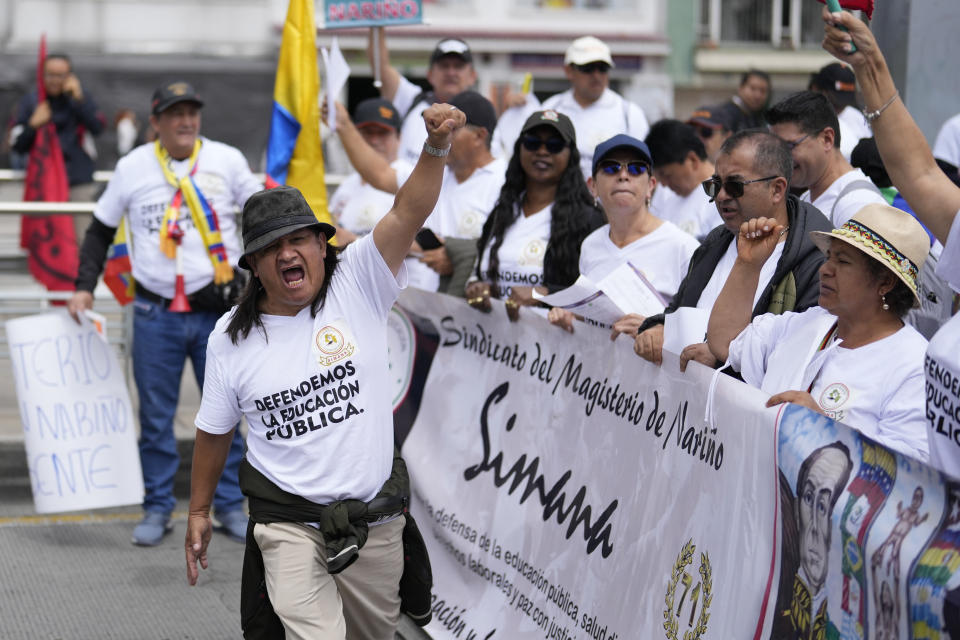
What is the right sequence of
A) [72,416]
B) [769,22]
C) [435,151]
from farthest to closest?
[769,22] < [72,416] < [435,151]

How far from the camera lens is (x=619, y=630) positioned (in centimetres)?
439

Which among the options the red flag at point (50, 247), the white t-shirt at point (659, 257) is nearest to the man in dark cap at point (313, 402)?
the white t-shirt at point (659, 257)

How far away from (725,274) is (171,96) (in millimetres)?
3552

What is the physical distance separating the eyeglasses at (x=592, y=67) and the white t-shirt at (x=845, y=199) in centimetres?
319

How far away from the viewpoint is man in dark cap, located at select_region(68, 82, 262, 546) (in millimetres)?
6938

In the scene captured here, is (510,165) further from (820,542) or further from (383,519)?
(820,542)

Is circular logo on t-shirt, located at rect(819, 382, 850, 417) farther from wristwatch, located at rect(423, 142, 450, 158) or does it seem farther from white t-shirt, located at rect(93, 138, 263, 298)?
white t-shirt, located at rect(93, 138, 263, 298)

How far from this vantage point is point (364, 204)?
7.68 meters

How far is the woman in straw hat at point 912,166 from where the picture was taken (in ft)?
10.2

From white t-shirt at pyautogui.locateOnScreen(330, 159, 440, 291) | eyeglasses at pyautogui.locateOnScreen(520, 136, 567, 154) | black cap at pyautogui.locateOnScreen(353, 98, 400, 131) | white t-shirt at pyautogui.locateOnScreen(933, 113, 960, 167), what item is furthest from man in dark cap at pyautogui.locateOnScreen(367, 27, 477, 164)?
white t-shirt at pyautogui.locateOnScreen(933, 113, 960, 167)

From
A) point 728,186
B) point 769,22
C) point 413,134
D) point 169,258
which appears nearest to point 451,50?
point 413,134

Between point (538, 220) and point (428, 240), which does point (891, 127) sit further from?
point (428, 240)

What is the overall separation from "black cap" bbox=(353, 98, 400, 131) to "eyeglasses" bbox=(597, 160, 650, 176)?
2.89 m

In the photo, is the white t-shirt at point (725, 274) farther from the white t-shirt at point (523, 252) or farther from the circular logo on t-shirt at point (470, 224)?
the circular logo on t-shirt at point (470, 224)
